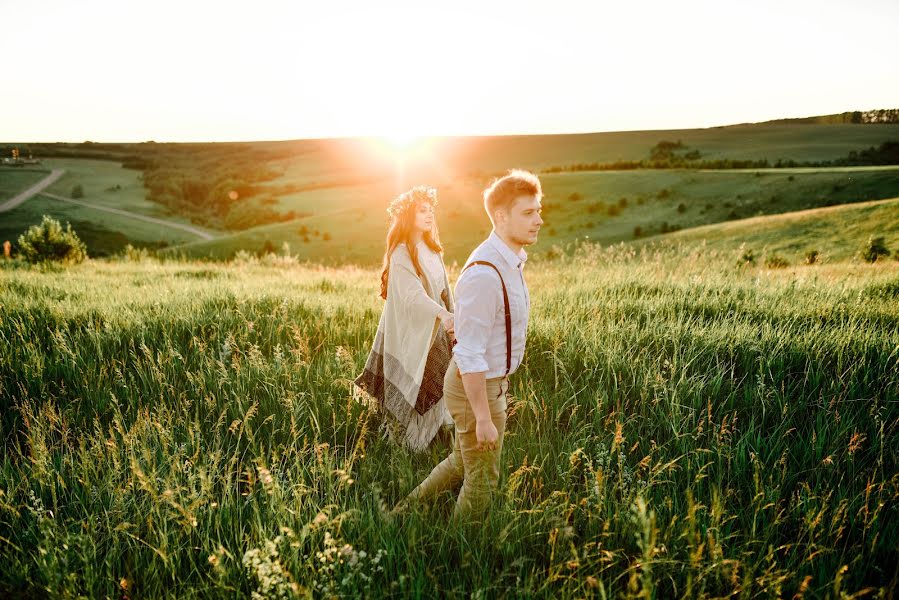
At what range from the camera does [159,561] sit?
2.55 metres

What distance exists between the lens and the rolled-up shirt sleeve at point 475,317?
2.58 m

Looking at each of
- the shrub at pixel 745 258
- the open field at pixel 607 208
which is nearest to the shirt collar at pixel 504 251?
the shrub at pixel 745 258

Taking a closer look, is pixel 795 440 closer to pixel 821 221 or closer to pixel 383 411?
pixel 383 411

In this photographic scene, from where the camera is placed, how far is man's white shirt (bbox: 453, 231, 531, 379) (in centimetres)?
259

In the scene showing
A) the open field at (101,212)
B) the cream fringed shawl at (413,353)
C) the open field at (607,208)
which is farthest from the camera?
the open field at (101,212)

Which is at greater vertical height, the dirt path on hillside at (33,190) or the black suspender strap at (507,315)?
the dirt path on hillside at (33,190)

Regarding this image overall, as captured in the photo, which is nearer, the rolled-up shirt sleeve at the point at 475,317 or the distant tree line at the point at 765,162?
the rolled-up shirt sleeve at the point at 475,317

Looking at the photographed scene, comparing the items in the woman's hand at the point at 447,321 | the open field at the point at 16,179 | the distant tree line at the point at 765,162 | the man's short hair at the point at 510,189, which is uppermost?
the open field at the point at 16,179

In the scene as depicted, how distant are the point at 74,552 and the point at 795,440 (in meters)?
4.52

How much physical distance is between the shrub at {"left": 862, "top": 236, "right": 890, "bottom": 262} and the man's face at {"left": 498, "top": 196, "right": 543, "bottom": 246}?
18.6 metres

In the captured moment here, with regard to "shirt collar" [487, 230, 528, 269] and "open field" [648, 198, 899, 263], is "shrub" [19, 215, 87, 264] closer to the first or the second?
"shirt collar" [487, 230, 528, 269]

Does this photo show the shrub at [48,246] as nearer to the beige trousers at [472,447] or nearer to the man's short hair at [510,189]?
the beige trousers at [472,447]

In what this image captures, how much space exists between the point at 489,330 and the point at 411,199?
1940mm

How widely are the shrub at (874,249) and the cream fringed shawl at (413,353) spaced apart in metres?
18.1
